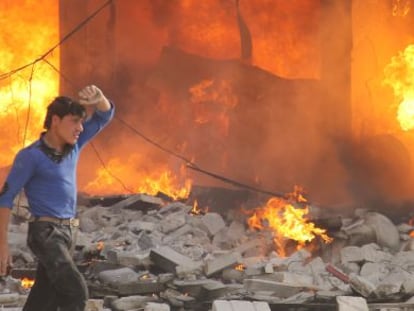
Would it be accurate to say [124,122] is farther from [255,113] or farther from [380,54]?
[380,54]

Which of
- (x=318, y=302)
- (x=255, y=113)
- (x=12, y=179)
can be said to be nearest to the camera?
(x=12, y=179)

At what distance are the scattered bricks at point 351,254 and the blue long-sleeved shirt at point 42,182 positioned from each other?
596 centimetres

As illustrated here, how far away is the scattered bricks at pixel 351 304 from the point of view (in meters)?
7.91

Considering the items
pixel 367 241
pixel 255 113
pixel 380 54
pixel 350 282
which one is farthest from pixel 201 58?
pixel 350 282

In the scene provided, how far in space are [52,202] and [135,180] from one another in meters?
11.0

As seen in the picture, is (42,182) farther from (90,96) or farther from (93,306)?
(93,306)

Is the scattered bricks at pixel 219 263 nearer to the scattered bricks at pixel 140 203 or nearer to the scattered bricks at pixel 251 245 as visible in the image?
the scattered bricks at pixel 251 245

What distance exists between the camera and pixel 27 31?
17.9 m

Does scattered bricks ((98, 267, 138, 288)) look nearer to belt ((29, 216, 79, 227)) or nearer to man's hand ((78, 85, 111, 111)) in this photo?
belt ((29, 216, 79, 227))

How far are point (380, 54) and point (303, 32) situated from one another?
6.95ft

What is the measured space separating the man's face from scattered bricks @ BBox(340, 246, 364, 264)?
608 centimetres

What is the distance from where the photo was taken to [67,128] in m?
5.94

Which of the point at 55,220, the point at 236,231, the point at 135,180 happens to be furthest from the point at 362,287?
the point at 135,180

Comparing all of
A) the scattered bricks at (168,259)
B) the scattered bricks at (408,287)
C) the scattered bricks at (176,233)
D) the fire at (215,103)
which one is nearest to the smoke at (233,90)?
the fire at (215,103)
